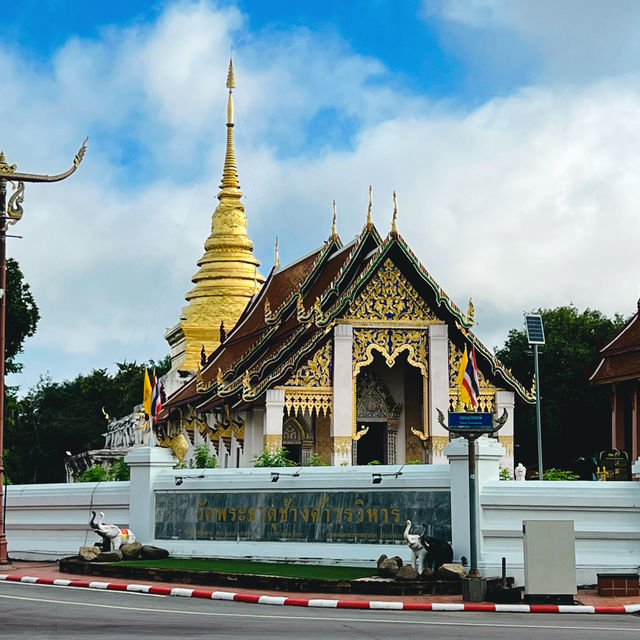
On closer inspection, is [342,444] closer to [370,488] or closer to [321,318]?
[321,318]

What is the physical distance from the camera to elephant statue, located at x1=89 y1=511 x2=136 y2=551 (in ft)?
65.5

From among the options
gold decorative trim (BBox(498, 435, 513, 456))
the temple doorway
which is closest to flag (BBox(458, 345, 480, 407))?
gold decorative trim (BBox(498, 435, 513, 456))

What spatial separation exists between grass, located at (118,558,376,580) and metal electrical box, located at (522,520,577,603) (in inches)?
95.7

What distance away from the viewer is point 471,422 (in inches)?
644

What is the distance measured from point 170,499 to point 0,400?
10.3 ft

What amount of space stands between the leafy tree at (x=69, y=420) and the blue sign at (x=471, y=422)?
49.2 m

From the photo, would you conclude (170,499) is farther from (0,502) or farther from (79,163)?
(79,163)

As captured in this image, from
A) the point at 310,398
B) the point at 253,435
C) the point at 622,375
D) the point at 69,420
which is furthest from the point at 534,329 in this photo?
the point at 69,420

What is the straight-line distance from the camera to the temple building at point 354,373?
26969 millimetres

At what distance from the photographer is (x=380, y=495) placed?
1873cm

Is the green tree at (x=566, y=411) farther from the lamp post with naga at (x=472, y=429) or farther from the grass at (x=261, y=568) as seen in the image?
the lamp post with naga at (x=472, y=429)

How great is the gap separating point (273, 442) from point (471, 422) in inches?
414

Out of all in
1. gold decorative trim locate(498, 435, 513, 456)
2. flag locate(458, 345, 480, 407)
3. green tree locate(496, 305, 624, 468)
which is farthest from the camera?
green tree locate(496, 305, 624, 468)

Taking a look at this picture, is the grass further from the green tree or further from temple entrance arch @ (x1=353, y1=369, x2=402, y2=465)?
the green tree
